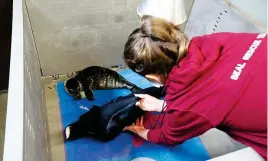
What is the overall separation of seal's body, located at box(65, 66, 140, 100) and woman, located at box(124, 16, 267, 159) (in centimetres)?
93

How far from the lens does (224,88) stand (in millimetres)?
850

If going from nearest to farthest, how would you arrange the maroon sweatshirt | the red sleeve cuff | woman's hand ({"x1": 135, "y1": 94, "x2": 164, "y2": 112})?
the maroon sweatshirt < the red sleeve cuff < woman's hand ({"x1": 135, "y1": 94, "x2": 164, "y2": 112})

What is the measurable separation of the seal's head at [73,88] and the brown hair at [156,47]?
98 cm

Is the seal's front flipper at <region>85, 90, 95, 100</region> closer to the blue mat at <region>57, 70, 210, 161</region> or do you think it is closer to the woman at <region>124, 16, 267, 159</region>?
the blue mat at <region>57, 70, 210, 161</region>

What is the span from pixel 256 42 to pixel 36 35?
4.80ft

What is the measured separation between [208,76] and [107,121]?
85 centimetres

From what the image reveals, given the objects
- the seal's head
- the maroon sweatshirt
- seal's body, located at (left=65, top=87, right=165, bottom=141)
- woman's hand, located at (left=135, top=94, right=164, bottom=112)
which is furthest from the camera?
the seal's head

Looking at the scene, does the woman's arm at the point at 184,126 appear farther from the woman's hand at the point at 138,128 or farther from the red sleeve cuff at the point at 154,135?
the woman's hand at the point at 138,128

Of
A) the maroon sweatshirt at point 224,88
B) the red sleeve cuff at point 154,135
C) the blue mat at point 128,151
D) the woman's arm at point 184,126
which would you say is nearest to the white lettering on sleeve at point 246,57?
the maroon sweatshirt at point 224,88

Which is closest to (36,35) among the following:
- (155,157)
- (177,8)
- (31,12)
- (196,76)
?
(31,12)

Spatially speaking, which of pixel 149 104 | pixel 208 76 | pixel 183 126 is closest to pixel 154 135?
pixel 149 104

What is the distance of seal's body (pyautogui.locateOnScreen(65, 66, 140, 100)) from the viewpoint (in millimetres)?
1892

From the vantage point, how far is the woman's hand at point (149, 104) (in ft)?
4.82

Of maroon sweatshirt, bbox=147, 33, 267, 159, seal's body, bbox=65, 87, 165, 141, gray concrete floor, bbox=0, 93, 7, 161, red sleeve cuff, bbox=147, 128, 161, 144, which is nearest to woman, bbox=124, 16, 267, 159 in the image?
maroon sweatshirt, bbox=147, 33, 267, 159
